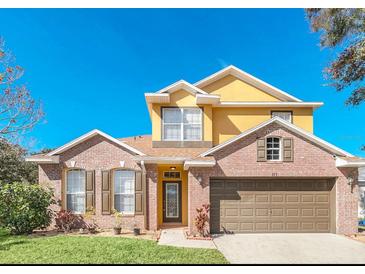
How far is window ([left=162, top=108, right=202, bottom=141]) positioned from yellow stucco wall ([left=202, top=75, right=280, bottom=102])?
6.21 ft

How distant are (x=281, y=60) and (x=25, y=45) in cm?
1255

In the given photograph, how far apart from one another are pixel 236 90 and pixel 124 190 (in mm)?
7953

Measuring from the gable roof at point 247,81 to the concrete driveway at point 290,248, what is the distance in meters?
7.42

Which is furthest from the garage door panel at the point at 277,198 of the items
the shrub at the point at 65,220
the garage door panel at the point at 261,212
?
the shrub at the point at 65,220

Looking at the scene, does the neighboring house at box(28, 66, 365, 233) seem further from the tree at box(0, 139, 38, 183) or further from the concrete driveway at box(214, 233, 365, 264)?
the tree at box(0, 139, 38, 183)

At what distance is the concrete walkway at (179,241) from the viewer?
411 inches

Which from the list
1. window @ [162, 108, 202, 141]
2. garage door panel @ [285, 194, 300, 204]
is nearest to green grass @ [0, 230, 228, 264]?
garage door panel @ [285, 194, 300, 204]

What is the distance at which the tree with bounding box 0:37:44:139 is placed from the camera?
47.3ft

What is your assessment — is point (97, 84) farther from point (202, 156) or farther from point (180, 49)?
point (202, 156)

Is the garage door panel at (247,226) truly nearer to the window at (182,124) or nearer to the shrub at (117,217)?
the window at (182,124)

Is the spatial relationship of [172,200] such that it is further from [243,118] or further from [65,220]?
[243,118]

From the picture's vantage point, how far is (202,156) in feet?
40.8

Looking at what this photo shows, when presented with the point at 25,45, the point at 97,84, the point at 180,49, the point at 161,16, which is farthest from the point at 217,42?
the point at 25,45
